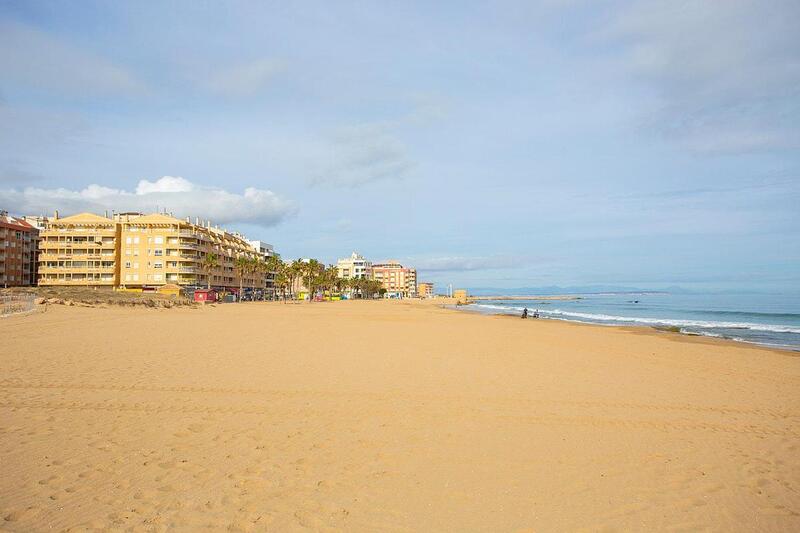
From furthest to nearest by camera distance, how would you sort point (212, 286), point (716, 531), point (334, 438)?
1. point (212, 286)
2. point (334, 438)
3. point (716, 531)

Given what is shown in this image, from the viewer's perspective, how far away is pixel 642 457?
683 centimetres

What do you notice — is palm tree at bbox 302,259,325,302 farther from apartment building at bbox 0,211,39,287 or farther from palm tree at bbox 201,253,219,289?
apartment building at bbox 0,211,39,287

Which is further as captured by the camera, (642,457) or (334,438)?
(334,438)

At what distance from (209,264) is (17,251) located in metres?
41.2

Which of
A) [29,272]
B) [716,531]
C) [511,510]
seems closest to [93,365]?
[511,510]

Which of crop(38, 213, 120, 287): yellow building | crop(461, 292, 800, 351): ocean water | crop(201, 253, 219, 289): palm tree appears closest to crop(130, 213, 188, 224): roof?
crop(38, 213, 120, 287): yellow building

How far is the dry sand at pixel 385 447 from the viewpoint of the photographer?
195 inches

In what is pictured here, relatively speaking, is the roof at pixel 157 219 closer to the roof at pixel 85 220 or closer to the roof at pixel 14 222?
the roof at pixel 85 220

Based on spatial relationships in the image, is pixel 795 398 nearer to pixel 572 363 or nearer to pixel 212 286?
pixel 572 363

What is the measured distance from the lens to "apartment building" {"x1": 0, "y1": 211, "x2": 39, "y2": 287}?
9262 cm

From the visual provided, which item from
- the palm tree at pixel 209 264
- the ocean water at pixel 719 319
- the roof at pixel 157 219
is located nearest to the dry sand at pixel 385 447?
the ocean water at pixel 719 319

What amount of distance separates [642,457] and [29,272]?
125824mm

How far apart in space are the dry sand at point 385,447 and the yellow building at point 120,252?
272 feet

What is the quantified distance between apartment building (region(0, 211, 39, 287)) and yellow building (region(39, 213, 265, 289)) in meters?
7.10
